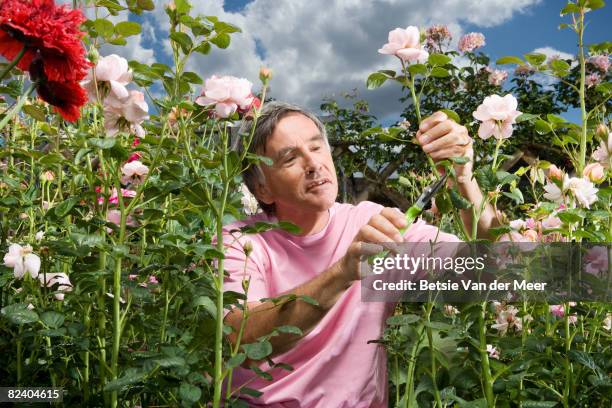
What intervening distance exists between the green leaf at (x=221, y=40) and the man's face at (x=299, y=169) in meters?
0.50

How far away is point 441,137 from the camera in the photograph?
3.69 feet

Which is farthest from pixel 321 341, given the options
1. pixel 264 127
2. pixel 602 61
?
pixel 602 61

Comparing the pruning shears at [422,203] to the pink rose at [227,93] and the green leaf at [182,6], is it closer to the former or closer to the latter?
the pink rose at [227,93]

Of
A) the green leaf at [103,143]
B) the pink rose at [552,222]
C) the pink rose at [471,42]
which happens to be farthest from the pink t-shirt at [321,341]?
the pink rose at [471,42]

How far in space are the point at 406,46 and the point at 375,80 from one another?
83 millimetres

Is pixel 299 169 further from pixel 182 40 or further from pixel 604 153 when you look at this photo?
pixel 604 153

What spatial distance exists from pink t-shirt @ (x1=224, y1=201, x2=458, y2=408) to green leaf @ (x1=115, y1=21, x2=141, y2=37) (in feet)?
1.69

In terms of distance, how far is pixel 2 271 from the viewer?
144cm

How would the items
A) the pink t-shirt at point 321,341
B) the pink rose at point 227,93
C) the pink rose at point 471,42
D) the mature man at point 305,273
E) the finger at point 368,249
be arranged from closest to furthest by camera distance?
the finger at point 368,249 < the pink rose at point 227,93 < the mature man at point 305,273 < the pink t-shirt at point 321,341 < the pink rose at point 471,42

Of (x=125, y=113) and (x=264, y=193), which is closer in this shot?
(x=125, y=113)

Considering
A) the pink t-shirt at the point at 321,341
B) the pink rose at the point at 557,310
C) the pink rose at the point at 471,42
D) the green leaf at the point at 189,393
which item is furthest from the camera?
the pink rose at the point at 471,42

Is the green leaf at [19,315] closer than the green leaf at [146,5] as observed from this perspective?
Yes

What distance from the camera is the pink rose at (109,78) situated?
1153mm

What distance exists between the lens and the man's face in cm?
156
